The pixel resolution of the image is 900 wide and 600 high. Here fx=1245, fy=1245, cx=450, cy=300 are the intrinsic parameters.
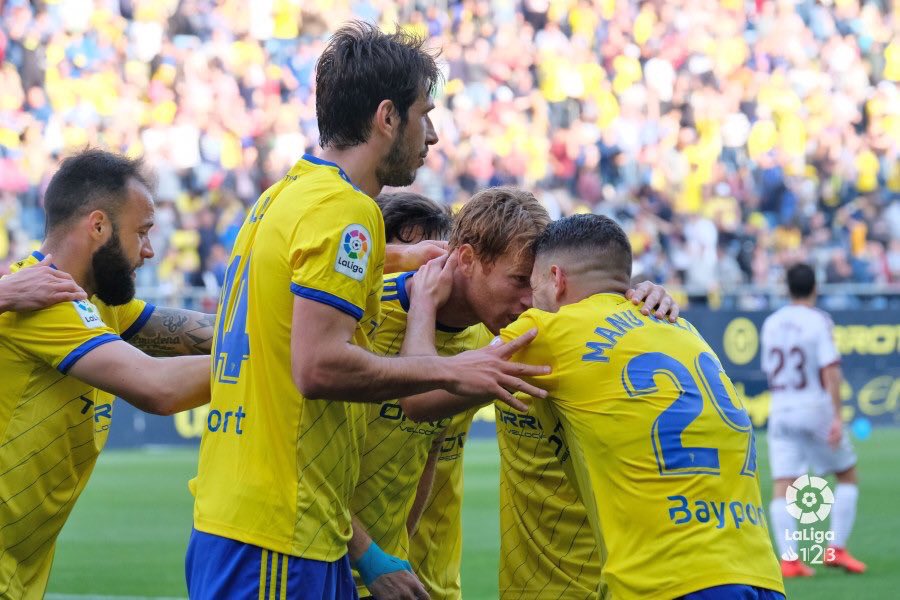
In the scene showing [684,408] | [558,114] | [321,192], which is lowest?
[684,408]

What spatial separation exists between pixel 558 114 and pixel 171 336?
20.9 metres

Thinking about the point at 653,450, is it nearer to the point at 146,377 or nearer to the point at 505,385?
the point at 505,385

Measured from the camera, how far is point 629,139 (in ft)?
80.6

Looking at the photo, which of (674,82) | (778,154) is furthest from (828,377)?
(674,82)

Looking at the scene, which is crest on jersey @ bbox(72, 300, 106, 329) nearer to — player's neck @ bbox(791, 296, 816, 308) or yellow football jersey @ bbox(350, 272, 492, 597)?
yellow football jersey @ bbox(350, 272, 492, 597)

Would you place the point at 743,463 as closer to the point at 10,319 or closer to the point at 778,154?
the point at 10,319

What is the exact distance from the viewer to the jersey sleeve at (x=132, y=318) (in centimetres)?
500

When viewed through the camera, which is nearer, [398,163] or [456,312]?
[398,163]

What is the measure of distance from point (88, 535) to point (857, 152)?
1768cm

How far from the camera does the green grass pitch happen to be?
958 centimetres

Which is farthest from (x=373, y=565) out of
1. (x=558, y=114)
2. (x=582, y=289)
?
(x=558, y=114)

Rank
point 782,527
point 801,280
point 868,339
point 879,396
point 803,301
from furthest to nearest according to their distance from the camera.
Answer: point 879,396
point 868,339
point 803,301
point 801,280
point 782,527

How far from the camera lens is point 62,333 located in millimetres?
4191

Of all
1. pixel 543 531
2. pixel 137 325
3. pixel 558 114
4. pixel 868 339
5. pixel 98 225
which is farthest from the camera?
pixel 558 114
